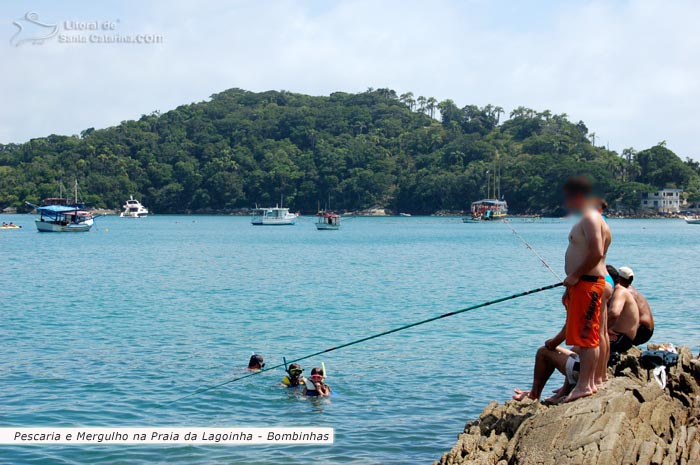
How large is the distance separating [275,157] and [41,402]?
188 m

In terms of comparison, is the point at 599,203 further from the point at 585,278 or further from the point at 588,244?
the point at 585,278

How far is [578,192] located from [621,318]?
196 centimetres

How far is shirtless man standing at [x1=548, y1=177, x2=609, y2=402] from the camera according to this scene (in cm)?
768

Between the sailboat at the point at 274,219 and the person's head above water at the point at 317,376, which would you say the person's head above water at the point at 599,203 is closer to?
the person's head above water at the point at 317,376

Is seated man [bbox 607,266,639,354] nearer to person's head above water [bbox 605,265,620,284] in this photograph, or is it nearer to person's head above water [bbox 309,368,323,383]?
person's head above water [bbox 605,265,620,284]

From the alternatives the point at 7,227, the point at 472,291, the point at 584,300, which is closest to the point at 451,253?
the point at 472,291

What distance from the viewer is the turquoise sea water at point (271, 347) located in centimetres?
1171

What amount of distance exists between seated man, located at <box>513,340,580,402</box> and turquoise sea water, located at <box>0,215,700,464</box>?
205 cm

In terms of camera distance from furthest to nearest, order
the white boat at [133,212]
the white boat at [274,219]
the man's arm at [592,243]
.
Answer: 1. the white boat at [133,212]
2. the white boat at [274,219]
3. the man's arm at [592,243]

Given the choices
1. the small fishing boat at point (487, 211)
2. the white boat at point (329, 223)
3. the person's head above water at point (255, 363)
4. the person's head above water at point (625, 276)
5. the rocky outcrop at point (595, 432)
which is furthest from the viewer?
the small fishing boat at point (487, 211)

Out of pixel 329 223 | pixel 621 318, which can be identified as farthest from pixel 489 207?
pixel 621 318

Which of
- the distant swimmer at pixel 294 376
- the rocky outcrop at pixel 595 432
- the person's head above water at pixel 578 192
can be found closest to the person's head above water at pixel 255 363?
the distant swimmer at pixel 294 376

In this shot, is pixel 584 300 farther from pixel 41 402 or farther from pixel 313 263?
pixel 313 263

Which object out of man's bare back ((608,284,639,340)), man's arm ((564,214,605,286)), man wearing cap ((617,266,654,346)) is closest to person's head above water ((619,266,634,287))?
man wearing cap ((617,266,654,346))
